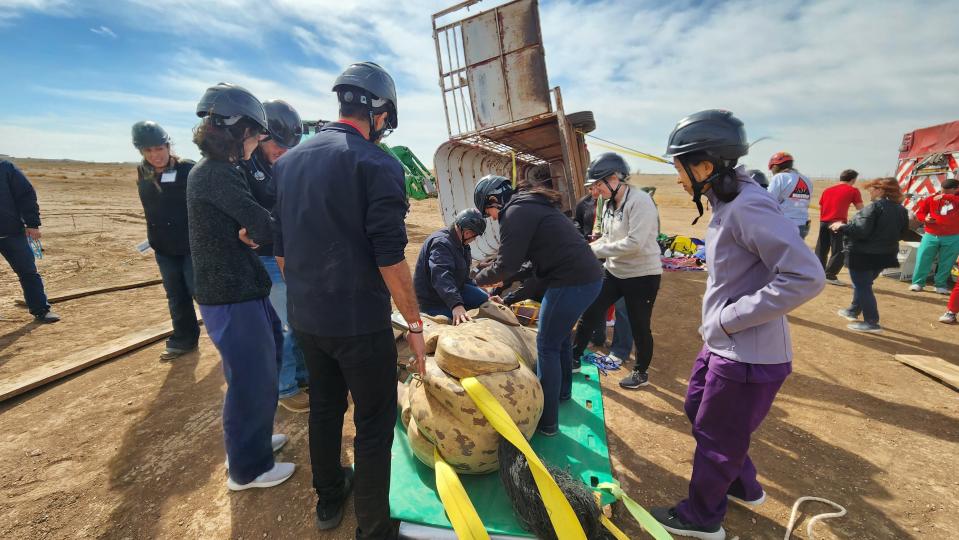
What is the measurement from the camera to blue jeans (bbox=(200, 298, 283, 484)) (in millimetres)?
2205

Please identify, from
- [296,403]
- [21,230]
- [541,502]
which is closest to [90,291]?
[21,230]

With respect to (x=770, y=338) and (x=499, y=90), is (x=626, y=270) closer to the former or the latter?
(x=770, y=338)

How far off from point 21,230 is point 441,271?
5645 mm

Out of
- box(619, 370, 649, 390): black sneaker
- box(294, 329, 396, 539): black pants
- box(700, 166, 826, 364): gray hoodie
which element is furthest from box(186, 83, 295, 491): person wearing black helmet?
box(619, 370, 649, 390): black sneaker

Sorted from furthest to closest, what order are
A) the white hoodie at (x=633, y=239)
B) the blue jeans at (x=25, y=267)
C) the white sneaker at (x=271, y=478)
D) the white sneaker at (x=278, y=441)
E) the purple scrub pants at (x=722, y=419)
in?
the blue jeans at (x=25, y=267) → the white hoodie at (x=633, y=239) → the white sneaker at (x=278, y=441) → the white sneaker at (x=271, y=478) → the purple scrub pants at (x=722, y=419)

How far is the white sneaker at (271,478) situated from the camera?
96.6 inches

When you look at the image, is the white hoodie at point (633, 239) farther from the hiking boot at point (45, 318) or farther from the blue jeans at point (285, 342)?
the hiking boot at point (45, 318)

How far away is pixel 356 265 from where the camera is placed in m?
1.72

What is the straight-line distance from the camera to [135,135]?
3.44m

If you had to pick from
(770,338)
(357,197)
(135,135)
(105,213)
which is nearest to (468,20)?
(135,135)

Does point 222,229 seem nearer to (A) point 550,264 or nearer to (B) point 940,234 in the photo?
(A) point 550,264

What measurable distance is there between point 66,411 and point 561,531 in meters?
4.08

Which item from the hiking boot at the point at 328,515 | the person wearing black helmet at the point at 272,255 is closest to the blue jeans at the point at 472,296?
the person wearing black helmet at the point at 272,255

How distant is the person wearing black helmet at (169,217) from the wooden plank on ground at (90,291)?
3062 mm
